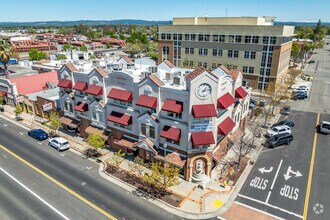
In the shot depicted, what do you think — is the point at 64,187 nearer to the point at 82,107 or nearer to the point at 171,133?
the point at 82,107

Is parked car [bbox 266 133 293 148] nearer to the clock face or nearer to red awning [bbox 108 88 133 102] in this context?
the clock face

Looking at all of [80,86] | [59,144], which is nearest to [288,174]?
[80,86]

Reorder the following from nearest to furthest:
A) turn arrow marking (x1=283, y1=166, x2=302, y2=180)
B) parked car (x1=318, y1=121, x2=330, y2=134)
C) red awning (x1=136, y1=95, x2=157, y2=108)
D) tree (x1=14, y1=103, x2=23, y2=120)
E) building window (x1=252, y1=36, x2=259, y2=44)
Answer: red awning (x1=136, y1=95, x2=157, y2=108) → turn arrow marking (x1=283, y1=166, x2=302, y2=180) → parked car (x1=318, y1=121, x2=330, y2=134) → tree (x1=14, y1=103, x2=23, y2=120) → building window (x1=252, y1=36, x2=259, y2=44)

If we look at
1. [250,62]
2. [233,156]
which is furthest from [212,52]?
[233,156]

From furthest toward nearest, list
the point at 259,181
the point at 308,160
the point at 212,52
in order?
the point at 212,52 → the point at 308,160 → the point at 259,181

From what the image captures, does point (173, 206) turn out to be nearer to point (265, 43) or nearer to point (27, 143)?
point (27, 143)

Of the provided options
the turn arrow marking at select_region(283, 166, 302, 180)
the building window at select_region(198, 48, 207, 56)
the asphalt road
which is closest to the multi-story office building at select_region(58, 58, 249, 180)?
the asphalt road
